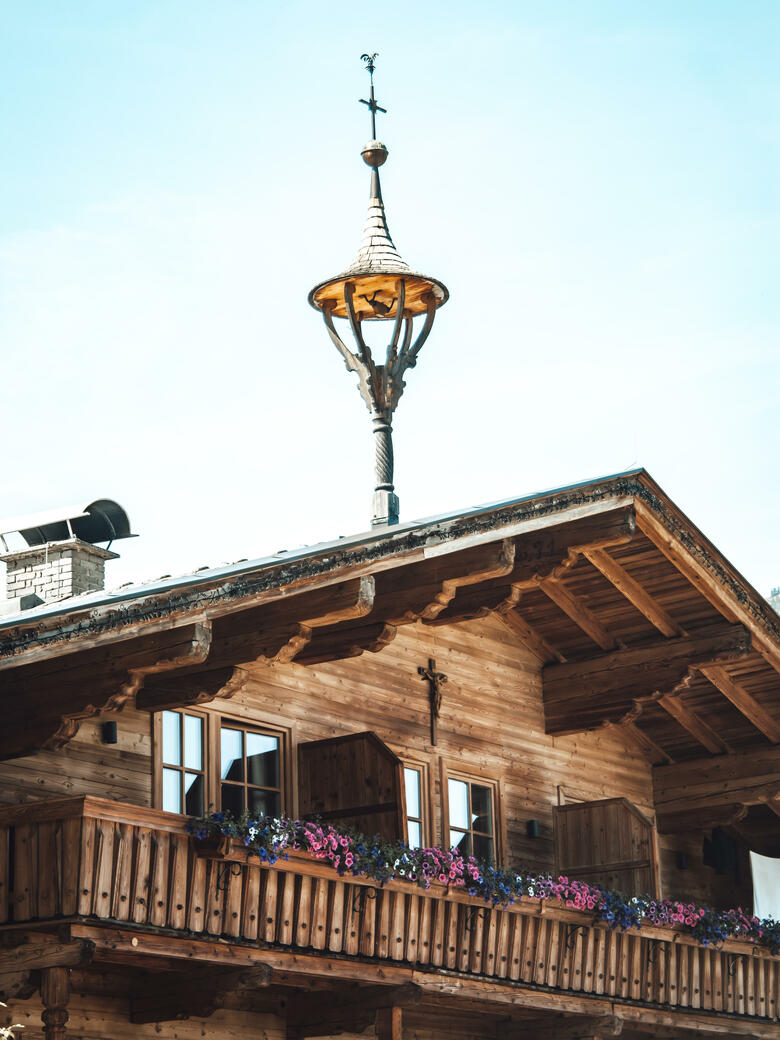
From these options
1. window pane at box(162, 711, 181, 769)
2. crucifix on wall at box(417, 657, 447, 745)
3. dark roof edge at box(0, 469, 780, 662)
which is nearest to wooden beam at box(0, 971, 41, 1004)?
dark roof edge at box(0, 469, 780, 662)

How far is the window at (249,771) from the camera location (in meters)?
16.0

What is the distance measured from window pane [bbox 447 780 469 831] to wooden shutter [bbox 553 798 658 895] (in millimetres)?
1312

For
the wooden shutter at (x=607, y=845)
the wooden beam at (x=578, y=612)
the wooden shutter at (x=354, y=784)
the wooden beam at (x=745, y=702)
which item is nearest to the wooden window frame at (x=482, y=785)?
the wooden shutter at (x=607, y=845)

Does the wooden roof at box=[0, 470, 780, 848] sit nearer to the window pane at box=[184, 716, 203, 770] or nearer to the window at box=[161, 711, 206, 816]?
the window at box=[161, 711, 206, 816]

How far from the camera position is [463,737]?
61.7ft

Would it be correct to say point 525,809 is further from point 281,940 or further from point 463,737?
point 281,940

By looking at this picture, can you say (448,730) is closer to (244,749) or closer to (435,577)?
(244,749)

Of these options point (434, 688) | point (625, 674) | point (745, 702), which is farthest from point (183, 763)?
point (745, 702)

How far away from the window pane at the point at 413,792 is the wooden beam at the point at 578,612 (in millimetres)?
2464

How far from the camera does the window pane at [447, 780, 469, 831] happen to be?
18406mm

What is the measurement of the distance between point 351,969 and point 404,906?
0.79 meters

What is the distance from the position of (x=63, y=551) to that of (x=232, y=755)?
421 cm

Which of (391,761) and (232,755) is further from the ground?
(232,755)

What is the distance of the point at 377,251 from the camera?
74.5 feet
